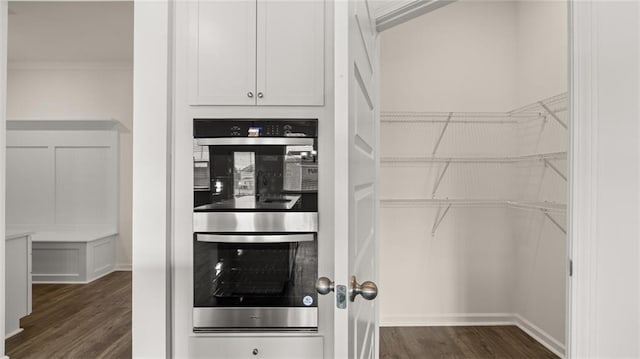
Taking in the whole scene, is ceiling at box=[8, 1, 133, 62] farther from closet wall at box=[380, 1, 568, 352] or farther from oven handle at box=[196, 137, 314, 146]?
closet wall at box=[380, 1, 568, 352]

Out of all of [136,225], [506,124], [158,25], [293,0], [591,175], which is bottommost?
[136,225]

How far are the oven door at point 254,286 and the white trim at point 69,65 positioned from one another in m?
4.36

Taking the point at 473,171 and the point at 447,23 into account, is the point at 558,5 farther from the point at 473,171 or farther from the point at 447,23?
the point at 473,171

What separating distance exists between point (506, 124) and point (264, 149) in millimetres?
2313

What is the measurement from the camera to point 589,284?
1343 mm

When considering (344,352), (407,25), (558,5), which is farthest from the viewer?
(407,25)

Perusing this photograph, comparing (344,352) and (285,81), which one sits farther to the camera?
(285,81)

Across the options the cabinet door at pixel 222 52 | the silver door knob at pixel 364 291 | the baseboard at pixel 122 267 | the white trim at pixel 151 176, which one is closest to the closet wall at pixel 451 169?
the cabinet door at pixel 222 52

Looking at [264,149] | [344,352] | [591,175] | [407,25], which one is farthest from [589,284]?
[407,25]

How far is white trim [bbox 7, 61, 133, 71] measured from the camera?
17.5ft

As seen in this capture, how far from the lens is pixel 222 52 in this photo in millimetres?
1893

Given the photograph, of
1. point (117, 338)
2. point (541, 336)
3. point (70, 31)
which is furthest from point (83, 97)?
point (541, 336)

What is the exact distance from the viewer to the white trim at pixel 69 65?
5328 mm

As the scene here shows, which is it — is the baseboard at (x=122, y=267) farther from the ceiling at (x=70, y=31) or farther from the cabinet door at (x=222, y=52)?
the cabinet door at (x=222, y=52)
